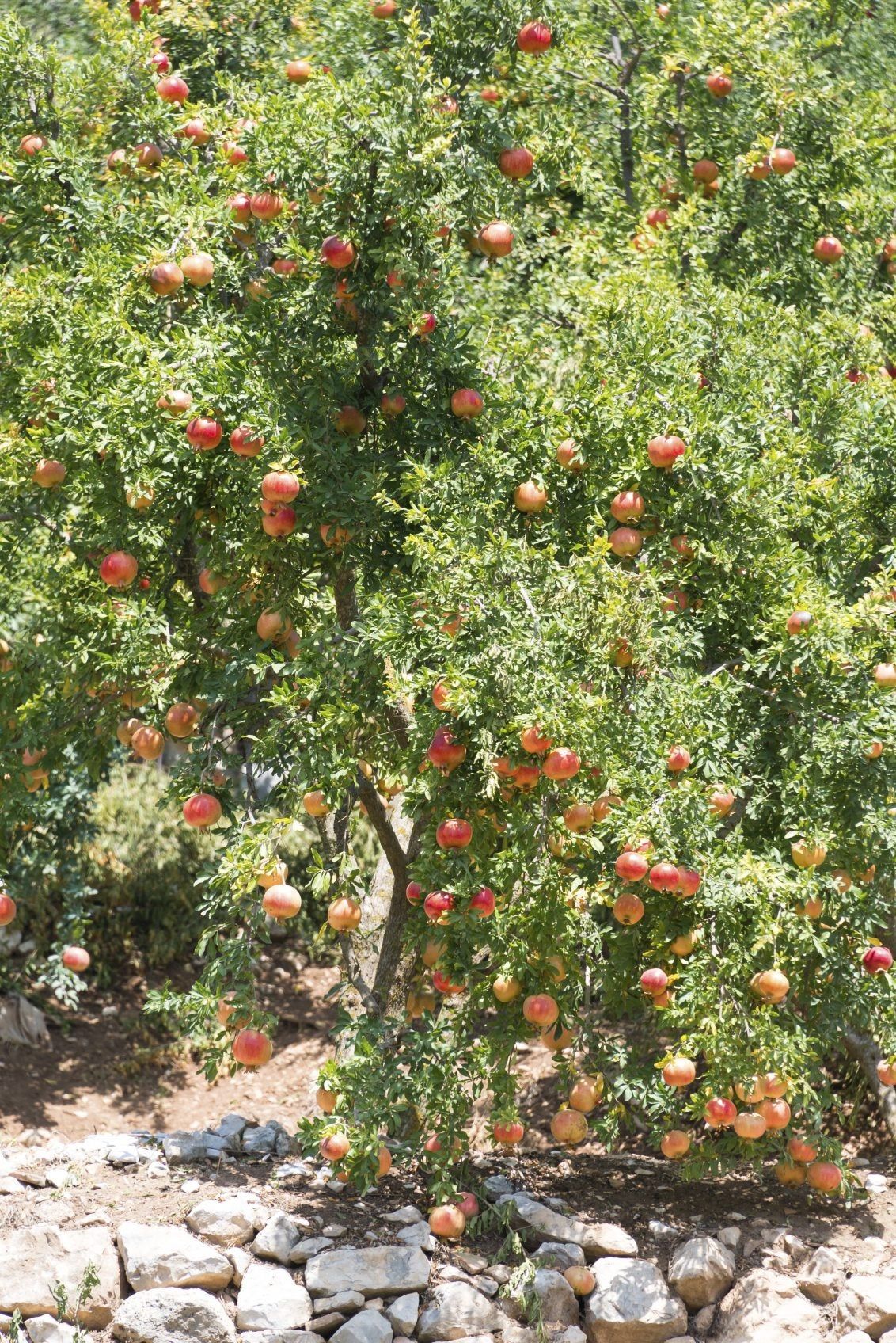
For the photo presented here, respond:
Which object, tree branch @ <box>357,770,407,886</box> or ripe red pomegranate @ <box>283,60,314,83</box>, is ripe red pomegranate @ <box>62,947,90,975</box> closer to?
tree branch @ <box>357,770,407,886</box>

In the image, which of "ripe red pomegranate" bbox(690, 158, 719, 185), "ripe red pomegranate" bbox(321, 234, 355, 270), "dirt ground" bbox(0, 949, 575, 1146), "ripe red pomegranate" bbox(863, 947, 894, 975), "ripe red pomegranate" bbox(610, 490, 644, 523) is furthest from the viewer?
"dirt ground" bbox(0, 949, 575, 1146)

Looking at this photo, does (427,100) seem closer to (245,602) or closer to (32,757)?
(245,602)

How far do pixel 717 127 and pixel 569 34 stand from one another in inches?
46.1

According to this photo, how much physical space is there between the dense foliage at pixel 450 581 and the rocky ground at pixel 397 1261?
35cm

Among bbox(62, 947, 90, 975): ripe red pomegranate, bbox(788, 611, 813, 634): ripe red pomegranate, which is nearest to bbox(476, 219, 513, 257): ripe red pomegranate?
bbox(788, 611, 813, 634): ripe red pomegranate

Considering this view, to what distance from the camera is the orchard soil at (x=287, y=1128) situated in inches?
200

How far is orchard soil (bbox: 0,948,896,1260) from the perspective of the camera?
5.09 meters

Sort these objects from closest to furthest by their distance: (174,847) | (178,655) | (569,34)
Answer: (178,655)
(569,34)
(174,847)

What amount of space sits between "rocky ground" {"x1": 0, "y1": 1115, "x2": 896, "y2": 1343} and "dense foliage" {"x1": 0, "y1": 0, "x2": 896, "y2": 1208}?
348 mm

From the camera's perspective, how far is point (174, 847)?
9734 mm

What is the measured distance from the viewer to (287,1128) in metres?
7.14

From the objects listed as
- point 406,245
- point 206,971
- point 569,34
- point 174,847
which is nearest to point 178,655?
point 206,971

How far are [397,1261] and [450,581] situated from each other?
2.29 metres

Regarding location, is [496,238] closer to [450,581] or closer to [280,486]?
[280,486]
